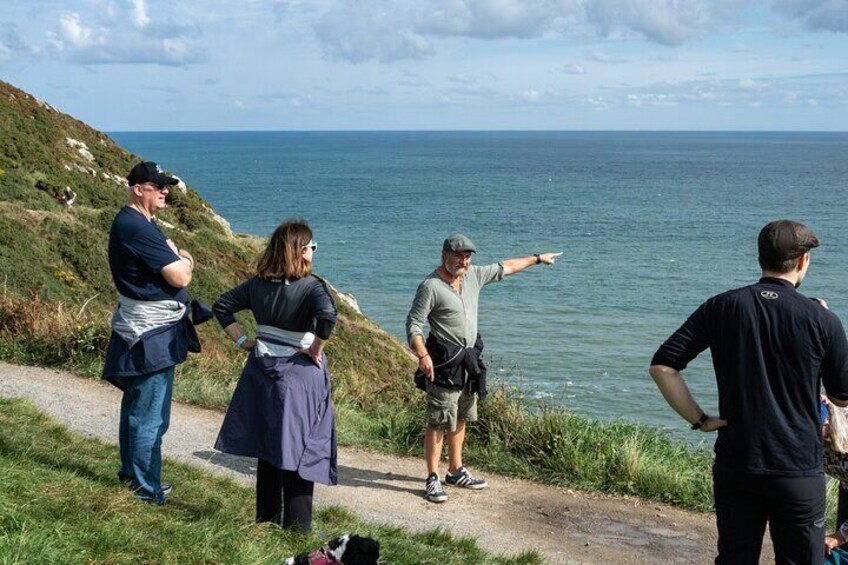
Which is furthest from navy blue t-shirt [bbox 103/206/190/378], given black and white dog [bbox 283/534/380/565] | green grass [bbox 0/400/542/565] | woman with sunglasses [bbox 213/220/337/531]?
black and white dog [bbox 283/534/380/565]

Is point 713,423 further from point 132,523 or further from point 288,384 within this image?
point 132,523

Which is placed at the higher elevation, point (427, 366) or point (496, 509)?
point (427, 366)

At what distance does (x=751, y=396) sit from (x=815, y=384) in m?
0.28

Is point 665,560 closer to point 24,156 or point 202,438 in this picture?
point 202,438

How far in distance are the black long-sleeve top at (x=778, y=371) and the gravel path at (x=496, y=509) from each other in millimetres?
2572

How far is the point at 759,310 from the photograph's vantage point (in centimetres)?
407

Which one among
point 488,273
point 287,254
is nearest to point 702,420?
point 287,254

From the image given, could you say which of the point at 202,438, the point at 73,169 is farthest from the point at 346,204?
the point at 202,438

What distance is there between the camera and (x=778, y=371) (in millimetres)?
4062

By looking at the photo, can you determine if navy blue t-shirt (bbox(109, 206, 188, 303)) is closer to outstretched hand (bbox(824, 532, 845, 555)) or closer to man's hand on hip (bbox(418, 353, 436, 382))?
man's hand on hip (bbox(418, 353, 436, 382))

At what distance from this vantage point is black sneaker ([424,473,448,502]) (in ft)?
24.1

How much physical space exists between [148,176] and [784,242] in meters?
3.36

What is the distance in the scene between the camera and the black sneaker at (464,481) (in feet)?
25.4

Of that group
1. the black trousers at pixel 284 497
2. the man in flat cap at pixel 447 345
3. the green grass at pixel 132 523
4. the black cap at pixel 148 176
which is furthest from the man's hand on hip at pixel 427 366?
the black cap at pixel 148 176
